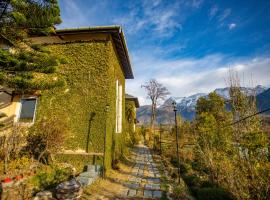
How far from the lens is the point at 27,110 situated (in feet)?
25.7

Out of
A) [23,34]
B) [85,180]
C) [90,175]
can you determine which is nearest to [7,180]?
[85,180]

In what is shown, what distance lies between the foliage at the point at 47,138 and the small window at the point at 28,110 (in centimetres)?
135

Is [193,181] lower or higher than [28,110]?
lower

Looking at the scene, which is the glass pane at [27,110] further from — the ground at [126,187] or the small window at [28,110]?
the ground at [126,187]

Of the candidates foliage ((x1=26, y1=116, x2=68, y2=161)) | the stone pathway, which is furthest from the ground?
foliage ((x1=26, y1=116, x2=68, y2=161))

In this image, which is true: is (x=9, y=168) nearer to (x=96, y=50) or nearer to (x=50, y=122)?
(x=50, y=122)

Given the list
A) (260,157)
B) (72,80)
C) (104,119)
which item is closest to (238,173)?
(260,157)

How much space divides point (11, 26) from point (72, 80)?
3192 millimetres

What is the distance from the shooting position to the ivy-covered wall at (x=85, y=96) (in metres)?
7.07

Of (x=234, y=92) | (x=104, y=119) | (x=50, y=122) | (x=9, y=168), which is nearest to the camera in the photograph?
(x=9, y=168)

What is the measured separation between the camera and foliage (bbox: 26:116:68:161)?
19.8ft

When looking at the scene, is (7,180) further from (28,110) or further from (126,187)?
(28,110)

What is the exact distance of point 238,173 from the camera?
428 centimetres

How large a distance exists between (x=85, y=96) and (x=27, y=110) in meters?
2.86
